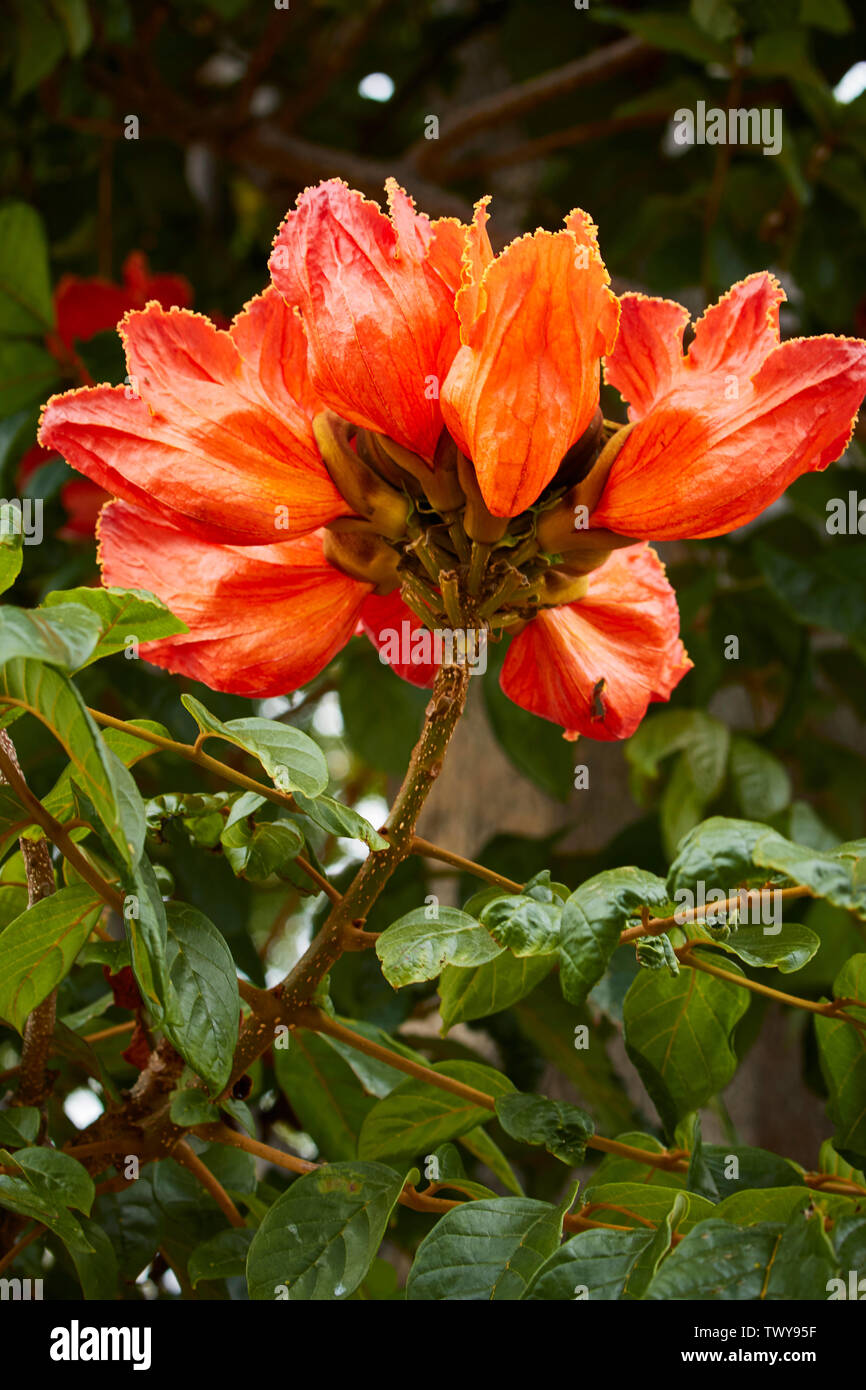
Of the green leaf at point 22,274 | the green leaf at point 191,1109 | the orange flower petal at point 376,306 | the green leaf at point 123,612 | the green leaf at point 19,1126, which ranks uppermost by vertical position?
the green leaf at point 22,274

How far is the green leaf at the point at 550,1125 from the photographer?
34cm

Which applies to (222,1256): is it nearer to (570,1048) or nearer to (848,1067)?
(848,1067)

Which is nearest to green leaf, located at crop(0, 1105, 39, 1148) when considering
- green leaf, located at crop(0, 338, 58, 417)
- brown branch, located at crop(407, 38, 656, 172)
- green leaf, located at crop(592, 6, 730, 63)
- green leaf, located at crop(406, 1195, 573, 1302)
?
green leaf, located at crop(406, 1195, 573, 1302)

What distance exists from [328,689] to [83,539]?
8.6 inches

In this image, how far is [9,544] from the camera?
0.29 m

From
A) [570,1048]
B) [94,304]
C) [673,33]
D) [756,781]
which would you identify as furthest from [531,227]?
[570,1048]

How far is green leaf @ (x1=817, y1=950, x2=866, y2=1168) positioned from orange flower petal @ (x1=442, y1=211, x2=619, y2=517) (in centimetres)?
16

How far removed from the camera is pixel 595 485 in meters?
0.35

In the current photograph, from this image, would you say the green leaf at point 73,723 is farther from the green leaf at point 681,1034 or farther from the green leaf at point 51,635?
the green leaf at point 681,1034

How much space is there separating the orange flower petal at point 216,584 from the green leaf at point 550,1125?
6.0 inches

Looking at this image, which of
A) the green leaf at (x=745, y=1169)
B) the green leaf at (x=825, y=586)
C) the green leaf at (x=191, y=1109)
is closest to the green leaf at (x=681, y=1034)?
the green leaf at (x=745, y=1169)

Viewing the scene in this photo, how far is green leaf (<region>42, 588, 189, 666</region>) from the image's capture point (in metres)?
0.29
